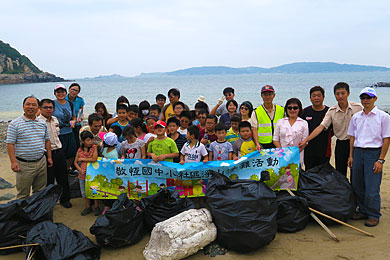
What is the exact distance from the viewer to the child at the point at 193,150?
436 cm

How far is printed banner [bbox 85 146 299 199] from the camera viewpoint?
4.24m

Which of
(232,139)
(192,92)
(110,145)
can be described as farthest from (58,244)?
(192,92)

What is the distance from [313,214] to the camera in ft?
12.6

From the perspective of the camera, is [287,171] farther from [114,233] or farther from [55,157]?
[55,157]

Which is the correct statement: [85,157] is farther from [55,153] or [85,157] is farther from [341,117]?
[341,117]

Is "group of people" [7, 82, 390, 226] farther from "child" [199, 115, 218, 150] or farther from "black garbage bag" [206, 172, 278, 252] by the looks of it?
"black garbage bag" [206, 172, 278, 252]

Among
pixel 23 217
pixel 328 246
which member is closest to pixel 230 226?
pixel 328 246

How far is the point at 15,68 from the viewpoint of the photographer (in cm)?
9162

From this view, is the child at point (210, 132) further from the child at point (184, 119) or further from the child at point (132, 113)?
the child at point (132, 113)

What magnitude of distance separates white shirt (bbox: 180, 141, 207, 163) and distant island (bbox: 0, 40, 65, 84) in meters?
95.2

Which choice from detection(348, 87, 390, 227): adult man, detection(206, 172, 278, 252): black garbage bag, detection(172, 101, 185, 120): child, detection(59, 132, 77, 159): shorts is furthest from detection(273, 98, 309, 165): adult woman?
detection(59, 132, 77, 159): shorts

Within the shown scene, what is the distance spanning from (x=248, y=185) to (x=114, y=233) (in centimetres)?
163

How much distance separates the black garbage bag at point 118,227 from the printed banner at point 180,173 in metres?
0.74

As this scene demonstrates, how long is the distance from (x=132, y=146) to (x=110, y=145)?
328 mm
